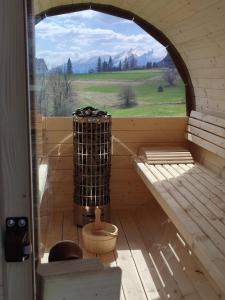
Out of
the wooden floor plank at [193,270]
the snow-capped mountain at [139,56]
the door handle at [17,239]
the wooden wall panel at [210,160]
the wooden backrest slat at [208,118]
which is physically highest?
the snow-capped mountain at [139,56]

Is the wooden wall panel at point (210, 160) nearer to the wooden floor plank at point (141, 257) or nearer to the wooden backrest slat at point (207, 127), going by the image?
the wooden backrest slat at point (207, 127)

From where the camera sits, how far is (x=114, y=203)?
4.98 m

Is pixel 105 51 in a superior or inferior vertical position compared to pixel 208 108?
superior

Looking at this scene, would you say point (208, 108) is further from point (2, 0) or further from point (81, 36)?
point (2, 0)

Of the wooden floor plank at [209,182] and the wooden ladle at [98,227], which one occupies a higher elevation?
the wooden floor plank at [209,182]

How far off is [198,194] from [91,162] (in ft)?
4.33

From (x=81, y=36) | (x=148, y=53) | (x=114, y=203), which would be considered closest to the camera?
(x=81, y=36)

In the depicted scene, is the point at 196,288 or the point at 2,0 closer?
the point at 2,0

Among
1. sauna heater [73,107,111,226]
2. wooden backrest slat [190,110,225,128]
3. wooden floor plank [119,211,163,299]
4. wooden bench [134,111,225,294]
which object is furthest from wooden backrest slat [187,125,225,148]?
wooden floor plank [119,211,163,299]

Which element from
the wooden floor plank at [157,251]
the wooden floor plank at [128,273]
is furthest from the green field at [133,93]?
the wooden floor plank at [128,273]

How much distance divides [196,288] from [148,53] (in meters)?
2.62

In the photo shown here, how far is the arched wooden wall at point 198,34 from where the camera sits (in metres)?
3.45

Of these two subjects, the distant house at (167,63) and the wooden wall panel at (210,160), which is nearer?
the wooden wall panel at (210,160)

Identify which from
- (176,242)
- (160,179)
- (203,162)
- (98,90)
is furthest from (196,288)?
(98,90)
